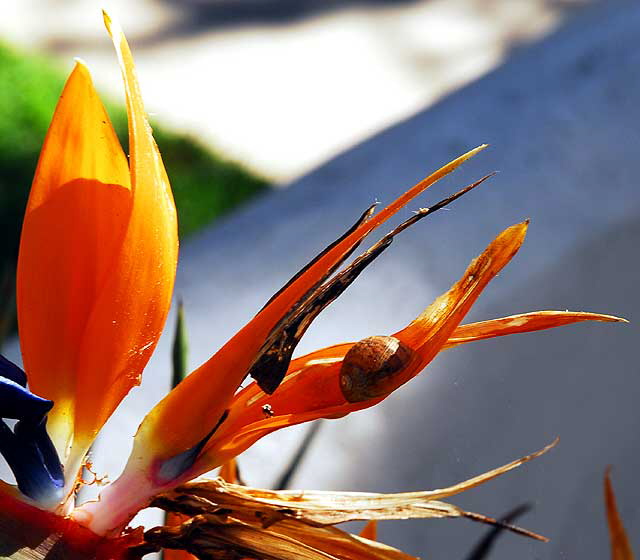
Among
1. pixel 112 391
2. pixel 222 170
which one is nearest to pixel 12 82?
pixel 222 170

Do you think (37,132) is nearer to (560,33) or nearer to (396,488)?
(560,33)

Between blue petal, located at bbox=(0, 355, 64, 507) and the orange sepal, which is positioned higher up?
blue petal, located at bbox=(0, 355, 64, 507)

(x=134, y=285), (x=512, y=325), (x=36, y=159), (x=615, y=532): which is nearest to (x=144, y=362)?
(x=134, y=285)

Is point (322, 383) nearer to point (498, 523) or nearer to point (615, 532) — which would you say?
point (498, 523)

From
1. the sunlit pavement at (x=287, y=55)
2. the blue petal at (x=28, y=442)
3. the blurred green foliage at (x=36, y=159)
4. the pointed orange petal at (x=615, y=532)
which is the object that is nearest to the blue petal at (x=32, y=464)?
the blue petal at (x=28, y=442)

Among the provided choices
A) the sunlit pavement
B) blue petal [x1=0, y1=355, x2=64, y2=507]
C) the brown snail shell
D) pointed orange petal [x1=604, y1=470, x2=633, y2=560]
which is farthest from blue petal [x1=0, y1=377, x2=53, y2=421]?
the sunlit pavement

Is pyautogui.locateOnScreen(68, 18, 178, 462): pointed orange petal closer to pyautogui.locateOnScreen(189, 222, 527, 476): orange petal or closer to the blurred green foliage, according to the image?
pyautogui.locateOnScreen(189, 222, 527, 476): orange petal

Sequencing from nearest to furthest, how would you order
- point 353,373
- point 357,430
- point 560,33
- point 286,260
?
point 353,373 < point 357,430 < point 286,260 < point 560,33
